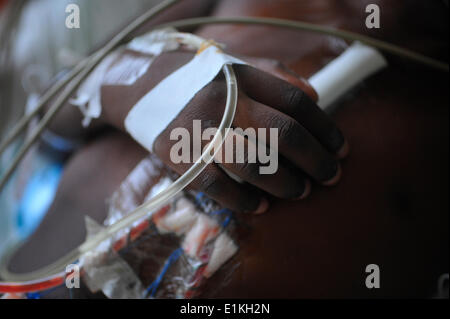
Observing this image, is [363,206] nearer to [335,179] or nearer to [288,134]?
[335,179]

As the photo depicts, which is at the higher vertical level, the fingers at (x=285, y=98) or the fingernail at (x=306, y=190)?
the fingers at (x=285, y=98)

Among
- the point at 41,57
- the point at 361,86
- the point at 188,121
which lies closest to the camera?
the point at 188,121

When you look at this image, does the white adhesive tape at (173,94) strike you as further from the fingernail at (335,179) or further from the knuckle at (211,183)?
the fingernail at (335,179)

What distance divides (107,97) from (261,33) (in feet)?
0.93

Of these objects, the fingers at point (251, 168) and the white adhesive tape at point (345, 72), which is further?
the white adhesive tape at point (345, 72)

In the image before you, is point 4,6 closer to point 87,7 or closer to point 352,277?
point 87,7

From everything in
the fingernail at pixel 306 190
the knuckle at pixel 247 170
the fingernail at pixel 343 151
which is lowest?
the fingernail at pixel 306 190

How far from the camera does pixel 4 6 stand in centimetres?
154

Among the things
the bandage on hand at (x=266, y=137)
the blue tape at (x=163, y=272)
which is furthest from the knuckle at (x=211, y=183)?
the blue tape at (x=163, y=272)

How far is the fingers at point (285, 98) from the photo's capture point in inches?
21.4

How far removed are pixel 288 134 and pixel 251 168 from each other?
2.5 inches

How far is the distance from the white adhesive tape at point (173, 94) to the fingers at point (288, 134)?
0.21 ft
